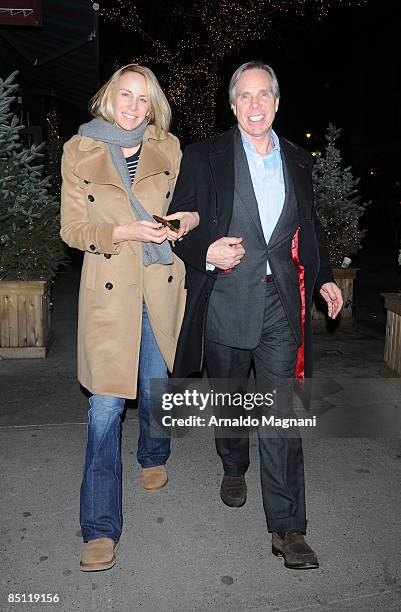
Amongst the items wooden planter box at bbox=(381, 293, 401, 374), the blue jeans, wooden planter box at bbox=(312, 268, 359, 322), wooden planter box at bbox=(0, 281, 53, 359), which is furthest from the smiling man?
wooden planter box at bbox=(312, 268, 359, 322)

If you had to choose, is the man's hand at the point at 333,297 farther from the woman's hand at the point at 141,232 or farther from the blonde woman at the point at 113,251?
the woman's hand at the point at 141,232

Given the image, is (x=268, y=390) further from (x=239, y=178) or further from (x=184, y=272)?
(x=239, y=178)

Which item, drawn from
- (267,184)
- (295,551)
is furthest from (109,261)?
(295,551)

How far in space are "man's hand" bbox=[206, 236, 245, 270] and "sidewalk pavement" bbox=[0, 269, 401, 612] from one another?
149 centimetres

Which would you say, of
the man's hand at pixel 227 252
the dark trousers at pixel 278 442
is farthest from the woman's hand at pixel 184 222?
the dark trousers at pixel 278 442

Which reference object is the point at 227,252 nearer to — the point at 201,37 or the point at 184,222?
the point at 184,222

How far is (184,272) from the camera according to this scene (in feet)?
11.6

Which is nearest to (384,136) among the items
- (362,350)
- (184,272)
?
(362,350)

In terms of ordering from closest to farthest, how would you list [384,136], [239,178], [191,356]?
[239,178] < [191,356] < [384,136]

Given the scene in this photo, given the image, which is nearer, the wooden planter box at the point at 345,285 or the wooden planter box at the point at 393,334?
the wooden planter box at the point at 393,334

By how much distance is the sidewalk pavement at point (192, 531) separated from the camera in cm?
293

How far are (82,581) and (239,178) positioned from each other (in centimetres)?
209

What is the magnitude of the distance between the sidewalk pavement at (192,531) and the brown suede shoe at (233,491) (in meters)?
0.05

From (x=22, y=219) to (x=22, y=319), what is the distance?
104cm
